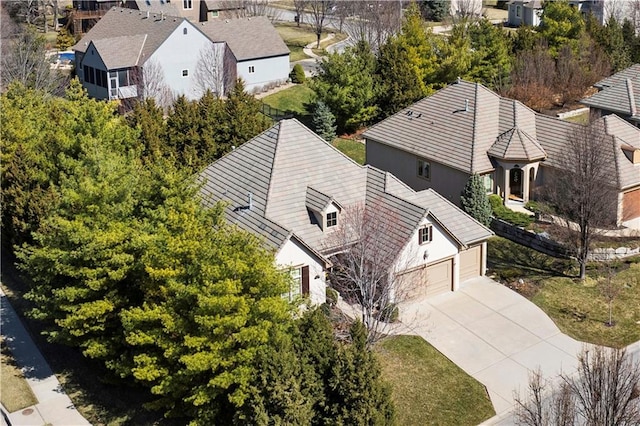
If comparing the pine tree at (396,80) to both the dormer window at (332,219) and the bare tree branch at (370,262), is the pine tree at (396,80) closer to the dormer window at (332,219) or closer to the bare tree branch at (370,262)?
the bare tree branch at (370,262)

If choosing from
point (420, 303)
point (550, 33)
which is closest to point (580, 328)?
point (420, 303)

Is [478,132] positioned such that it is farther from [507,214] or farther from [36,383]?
[36,383]

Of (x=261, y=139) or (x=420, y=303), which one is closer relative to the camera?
(x=420, y=303)

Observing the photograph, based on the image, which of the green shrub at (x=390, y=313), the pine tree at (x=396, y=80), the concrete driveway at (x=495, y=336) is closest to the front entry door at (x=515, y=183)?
the concrete driveway at (x=495, y=336)

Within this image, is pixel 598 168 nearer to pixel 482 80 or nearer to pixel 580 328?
pixel 580 328

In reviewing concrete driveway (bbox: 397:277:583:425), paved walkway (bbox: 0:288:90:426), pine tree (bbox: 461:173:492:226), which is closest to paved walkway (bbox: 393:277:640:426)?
concrete driveway (bbox: 397:277:583:425)

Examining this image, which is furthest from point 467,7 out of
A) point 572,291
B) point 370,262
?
point 370,262
